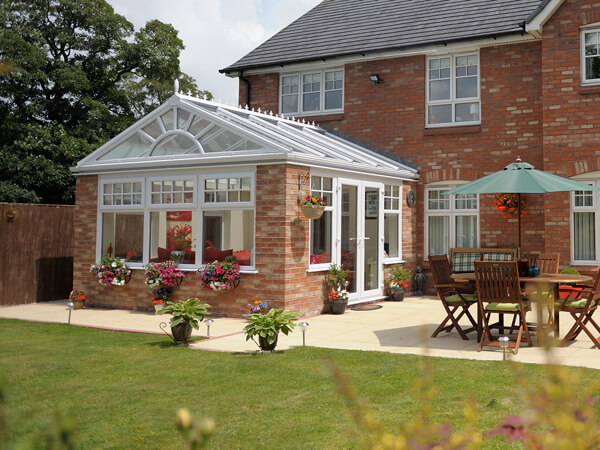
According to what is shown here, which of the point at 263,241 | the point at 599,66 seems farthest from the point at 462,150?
the point at 263,241

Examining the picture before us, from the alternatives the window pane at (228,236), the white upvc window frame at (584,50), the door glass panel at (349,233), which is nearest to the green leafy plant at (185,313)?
the window pane at (228,236)

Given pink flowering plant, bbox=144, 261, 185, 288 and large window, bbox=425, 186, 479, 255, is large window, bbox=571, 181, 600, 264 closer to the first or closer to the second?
large window, bbox=425, 186, 479, 255

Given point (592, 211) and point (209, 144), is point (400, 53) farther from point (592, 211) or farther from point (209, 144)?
point (209, 144)

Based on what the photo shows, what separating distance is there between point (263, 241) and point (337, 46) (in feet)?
24.6

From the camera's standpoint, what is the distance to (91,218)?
1243 cm

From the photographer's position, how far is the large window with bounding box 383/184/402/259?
42.8 ft

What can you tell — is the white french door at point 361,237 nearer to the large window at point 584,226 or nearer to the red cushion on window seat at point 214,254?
the red cushion on window seat at point 214,254

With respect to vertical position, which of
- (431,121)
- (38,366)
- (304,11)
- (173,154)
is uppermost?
(304,11)

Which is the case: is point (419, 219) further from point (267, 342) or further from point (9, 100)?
point (9, 100)

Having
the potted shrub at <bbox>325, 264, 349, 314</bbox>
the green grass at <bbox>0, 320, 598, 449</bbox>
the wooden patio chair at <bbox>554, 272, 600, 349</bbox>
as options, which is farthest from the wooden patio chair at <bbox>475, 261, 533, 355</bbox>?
the potted shrub at <bbox>325, 264, 349, 314</bbox>

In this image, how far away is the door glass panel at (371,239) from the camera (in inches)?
486

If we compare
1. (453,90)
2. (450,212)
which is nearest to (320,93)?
(453,90)

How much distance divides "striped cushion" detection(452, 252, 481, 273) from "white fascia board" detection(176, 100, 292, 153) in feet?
16.5

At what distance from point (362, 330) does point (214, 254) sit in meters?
3.15
